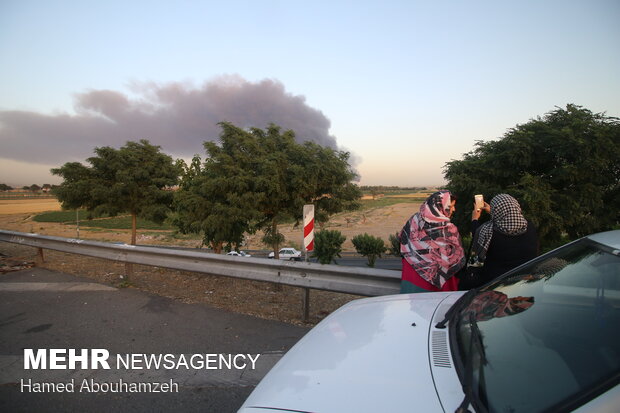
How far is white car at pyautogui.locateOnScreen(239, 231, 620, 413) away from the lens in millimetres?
1305

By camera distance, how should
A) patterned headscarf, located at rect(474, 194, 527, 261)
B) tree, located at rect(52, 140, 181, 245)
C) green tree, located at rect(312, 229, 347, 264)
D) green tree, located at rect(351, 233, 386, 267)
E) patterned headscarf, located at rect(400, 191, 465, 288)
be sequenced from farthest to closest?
green tree, located at rect(351, 233, 386, 267), green tree, located at rect(312, 229, 347, 264), tree, located at rect(52, 140, 181, 245), patterned headscarf, located at rect(400, 191, 465, 288), patterned headscarf, located at rect(474, 194, 527, 261)

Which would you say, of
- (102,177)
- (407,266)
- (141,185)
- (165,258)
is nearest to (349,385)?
(407,266)

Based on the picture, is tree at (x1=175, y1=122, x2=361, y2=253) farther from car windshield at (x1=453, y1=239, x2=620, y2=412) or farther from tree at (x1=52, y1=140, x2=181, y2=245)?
car windshield at (x1=453, y1=239, x2=620, y2=412)

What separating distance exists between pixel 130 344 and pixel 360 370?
130 inches

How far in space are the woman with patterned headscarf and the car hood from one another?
1.27 m

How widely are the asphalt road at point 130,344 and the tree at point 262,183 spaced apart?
5.27m

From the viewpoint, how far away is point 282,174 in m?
10.9

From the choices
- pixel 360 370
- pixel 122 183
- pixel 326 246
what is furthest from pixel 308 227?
pixel 326 246

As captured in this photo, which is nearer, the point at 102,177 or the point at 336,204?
the point at 336,204

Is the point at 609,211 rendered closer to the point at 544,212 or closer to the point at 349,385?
the point at 544,212

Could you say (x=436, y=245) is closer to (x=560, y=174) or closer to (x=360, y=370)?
(x=360, y=370)

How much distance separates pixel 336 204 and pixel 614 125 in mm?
13406

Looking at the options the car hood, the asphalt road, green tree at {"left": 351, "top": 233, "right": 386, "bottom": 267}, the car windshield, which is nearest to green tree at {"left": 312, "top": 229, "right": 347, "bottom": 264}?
green tree at {"left": 351, "top": 233, "right": 386, "bottom": 267}

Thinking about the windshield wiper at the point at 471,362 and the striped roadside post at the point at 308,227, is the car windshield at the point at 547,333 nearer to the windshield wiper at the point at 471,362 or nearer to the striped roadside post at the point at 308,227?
the windshield wiper at the point at 471,362
